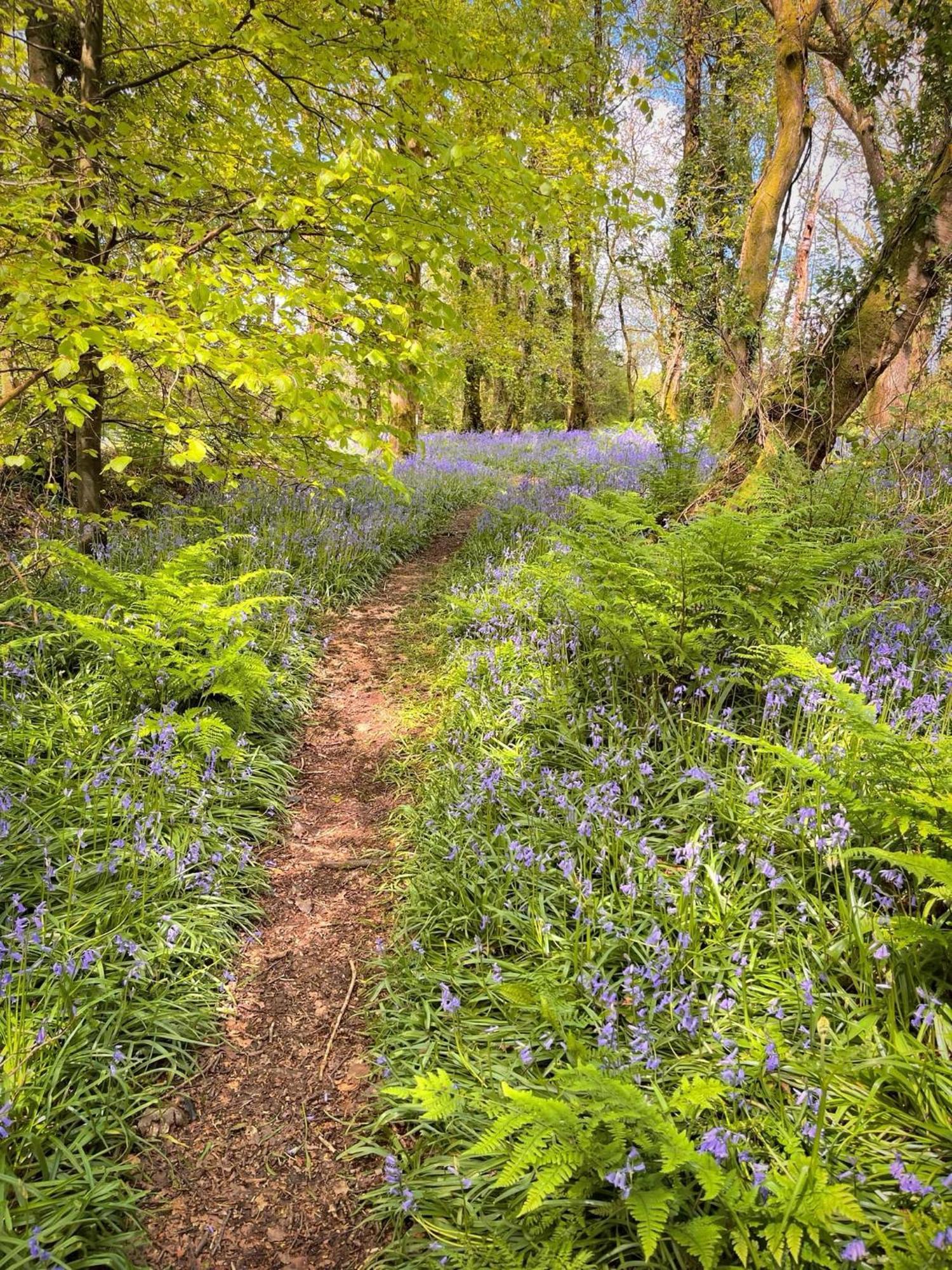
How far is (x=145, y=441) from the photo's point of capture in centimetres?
773

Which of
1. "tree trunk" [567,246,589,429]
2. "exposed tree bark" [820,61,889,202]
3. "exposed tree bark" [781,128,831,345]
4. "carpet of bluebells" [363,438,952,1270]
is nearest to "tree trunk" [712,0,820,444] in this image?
"carpet of bluebells" [363,438,952,1270]

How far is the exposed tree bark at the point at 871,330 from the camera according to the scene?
5082 millimetres

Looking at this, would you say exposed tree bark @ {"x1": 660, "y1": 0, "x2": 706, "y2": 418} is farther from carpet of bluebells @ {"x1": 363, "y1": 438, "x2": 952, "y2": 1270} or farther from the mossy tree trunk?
carpet of bluebells @ {"x1": 363, "y1": 438, "x2": 952, "y2": 1270}

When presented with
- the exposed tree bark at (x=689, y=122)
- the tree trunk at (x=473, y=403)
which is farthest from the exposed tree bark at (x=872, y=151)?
the tree trunk at (x=473, y=403)

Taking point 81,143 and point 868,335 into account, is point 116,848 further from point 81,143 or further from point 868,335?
point 868,335

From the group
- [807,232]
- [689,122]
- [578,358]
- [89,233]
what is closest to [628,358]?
[807,232]

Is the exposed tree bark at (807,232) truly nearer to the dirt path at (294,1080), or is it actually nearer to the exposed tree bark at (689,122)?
the exposed tree bark at (689,122)

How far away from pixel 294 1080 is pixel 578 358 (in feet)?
63.1

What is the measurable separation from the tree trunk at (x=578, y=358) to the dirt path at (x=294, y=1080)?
16.4m

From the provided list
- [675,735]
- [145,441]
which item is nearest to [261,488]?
[145,441]

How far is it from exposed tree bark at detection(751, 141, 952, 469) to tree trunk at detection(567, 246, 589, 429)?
40.0 feet

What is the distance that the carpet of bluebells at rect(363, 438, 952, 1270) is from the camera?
1.62 metres

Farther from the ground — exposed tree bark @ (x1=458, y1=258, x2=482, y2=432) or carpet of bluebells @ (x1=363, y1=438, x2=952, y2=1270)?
exposed tree bark @ (x1=458, y1=258, x2=482, y2=432)

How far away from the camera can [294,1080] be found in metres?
2.48
